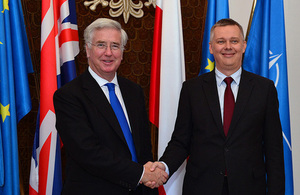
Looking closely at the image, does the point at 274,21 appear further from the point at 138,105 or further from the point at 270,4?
the point at 138,105

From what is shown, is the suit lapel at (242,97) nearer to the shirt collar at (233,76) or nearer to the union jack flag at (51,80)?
the shirt collar at (233,76)

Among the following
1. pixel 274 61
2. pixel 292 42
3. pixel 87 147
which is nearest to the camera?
pixel 87 147

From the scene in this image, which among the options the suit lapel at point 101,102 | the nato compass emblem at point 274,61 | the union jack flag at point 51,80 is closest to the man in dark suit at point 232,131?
the suit lapel at point 101,102

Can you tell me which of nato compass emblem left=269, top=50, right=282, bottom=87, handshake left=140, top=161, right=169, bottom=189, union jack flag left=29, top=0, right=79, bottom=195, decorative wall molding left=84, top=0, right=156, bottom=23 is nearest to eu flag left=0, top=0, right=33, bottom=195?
union jack flag left=29, top=0, right=79, bottom=195

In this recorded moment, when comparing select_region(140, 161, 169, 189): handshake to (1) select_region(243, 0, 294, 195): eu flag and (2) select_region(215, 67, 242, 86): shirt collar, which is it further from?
(1) select_region(243, 0, 294, 195): eu flag

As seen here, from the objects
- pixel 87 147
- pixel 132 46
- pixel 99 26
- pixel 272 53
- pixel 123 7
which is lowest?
pixel 87 147

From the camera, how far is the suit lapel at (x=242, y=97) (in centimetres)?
187

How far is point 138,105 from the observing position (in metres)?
2.04

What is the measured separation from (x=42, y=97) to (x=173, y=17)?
3.97 feet

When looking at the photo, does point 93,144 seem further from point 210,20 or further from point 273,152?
point 210,20

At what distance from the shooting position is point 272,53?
8.73ft

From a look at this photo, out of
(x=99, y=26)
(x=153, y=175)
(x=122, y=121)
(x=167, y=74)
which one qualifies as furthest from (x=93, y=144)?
(x=167, y=74)

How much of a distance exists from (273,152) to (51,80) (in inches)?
64.8

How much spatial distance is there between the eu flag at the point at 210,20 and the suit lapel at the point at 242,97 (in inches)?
26.6
